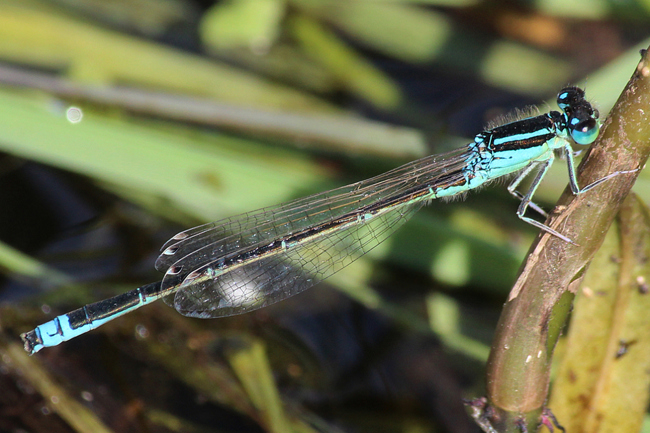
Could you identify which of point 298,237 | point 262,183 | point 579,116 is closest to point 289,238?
point 298,237

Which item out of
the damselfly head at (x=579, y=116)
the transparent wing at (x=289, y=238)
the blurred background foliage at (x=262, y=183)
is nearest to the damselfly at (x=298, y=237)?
the transparent wing at (x=289, y=238)

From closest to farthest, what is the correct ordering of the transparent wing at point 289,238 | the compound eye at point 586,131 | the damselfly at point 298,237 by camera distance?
the compound eye at point 586,131 → the damselfly at point 298,237 → the transparent wing at point 289,238

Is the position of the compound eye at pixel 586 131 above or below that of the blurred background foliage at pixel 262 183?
below

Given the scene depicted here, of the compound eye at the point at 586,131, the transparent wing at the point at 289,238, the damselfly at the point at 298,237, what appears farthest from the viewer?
the transparent wing at the point at 289,238

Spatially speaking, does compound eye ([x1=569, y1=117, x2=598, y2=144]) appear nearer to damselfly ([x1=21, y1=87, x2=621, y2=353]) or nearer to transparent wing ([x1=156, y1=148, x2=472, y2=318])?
damselfly ([x1=21, y1=87, x2=621, y2=353])

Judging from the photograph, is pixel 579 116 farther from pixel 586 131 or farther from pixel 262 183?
pixel 262 183

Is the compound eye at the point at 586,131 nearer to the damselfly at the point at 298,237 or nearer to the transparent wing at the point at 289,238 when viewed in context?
the damselfly at the point at 298,237

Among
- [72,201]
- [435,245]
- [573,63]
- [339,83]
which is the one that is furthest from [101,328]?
[573,63]
